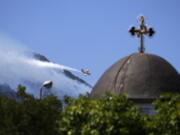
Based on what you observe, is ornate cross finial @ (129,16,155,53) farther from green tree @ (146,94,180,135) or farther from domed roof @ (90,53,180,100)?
green tree @ (146,94,180,135)

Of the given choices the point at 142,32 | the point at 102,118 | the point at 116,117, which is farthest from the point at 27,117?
the point at 116,117

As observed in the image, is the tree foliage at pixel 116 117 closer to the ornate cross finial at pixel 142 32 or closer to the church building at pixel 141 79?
the church building at pixel 141 79

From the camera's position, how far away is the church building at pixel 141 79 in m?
37.8

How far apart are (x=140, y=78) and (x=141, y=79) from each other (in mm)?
87

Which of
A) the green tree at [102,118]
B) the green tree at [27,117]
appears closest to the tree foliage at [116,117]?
the green tree at [102,118]

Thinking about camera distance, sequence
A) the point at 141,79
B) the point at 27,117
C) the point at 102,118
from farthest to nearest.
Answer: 1. the point at 27,117
2. the point at 141,79
3. the point at 102,118

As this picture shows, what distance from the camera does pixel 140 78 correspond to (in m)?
38.2

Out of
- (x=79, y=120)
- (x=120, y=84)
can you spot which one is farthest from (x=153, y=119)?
(x=120, y=84)

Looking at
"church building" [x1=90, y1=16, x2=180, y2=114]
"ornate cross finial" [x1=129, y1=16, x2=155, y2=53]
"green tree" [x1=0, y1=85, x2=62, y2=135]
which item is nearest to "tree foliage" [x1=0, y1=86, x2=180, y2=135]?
"church building" [x1=90, y1=16, x2=180, y2=114]

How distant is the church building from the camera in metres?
37.8

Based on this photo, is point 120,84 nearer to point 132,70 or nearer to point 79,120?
point 132,70

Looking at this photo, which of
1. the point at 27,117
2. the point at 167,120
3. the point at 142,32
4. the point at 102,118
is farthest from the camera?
the point at 27,117

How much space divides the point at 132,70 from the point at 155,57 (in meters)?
2.24

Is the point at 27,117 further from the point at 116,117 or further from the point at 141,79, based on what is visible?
the point at 116,117
